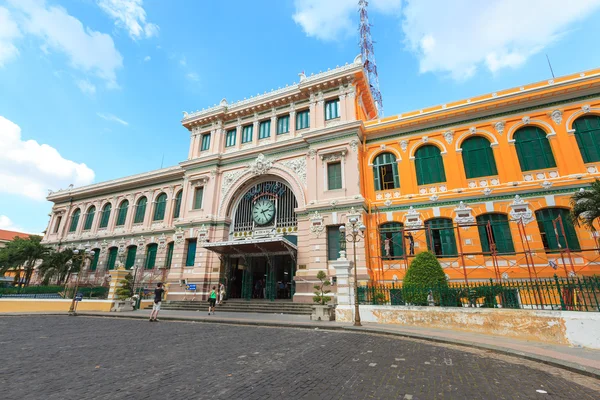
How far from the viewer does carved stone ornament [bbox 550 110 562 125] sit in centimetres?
1662

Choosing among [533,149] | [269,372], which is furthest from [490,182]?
[269,372]

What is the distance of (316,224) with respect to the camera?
63.6 feet

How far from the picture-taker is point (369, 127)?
2097 centimetres

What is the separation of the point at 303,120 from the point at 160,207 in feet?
57.5

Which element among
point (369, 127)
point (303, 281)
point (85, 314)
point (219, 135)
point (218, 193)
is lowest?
point (85, 314)

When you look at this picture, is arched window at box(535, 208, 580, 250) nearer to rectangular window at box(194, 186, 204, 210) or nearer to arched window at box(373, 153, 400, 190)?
arched window at box(373, 153, 400, 190)

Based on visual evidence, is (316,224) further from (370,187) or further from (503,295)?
(503,295)

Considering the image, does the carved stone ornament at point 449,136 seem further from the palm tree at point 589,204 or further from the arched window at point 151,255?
the arched window at point 151,255

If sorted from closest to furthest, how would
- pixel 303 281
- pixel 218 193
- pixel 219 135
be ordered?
pixel 303 281, pixel 218 193, pixel 219 135

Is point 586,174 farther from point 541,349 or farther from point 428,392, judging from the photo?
point 428,392

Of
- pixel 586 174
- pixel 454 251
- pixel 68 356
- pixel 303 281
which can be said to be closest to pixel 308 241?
pixel 303 281

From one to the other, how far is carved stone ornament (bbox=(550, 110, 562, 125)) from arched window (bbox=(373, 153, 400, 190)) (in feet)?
30.0

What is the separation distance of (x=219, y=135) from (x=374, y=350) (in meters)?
22.9

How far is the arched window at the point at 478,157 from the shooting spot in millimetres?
17594
